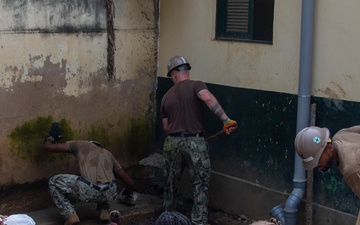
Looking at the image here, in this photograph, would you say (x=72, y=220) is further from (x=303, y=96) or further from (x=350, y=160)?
(x=350, y=160)

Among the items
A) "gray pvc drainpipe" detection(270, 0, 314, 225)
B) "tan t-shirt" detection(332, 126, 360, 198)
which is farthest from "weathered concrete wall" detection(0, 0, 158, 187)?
"tan t-shirt" detection(332, 126, 360, 198)

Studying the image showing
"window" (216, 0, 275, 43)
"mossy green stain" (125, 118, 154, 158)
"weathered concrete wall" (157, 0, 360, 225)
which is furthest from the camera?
"mossy green stain" (125, 118, 154, 158)

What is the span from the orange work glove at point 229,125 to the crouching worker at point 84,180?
4.24 feet

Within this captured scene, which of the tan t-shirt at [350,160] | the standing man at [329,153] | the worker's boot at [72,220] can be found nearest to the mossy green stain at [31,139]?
the worker's boot at [72,220]

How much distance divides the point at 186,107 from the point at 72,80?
1384 mm

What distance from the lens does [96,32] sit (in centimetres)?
886

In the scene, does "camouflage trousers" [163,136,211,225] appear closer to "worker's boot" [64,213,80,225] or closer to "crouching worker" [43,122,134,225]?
"crouching worker" [43,122,134,225]

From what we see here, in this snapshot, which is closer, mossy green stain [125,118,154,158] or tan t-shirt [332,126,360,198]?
tan t-shirt [332,126,360,198]

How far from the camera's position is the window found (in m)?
8.38

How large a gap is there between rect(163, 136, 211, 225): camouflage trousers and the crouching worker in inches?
25.9

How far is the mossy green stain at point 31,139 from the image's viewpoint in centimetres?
823

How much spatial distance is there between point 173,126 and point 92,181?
1.02 metres

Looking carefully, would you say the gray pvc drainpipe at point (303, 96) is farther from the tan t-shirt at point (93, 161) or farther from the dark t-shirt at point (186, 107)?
the tan t-shirt at point (93, 161)

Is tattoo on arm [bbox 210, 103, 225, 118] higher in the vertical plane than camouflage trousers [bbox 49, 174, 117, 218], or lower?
higher
